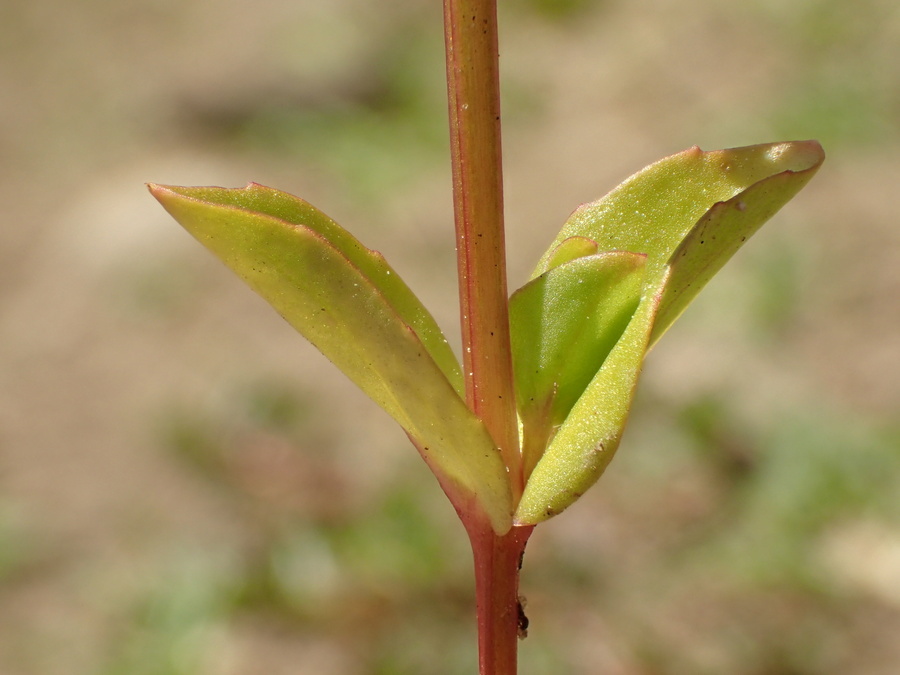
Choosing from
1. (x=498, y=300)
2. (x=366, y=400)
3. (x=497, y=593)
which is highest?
(x=366, y=400)

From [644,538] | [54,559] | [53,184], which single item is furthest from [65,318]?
[644,538]

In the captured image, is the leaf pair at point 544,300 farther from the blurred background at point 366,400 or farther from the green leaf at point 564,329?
the blurred background at point 366,400

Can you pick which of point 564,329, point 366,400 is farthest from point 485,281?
point 366,400

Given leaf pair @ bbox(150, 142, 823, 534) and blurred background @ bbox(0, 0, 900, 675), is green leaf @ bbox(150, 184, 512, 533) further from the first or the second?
blurred background @ bbox(0, 0, 900, 675)

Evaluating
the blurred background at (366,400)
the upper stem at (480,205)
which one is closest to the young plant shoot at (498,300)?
the upper stem at (480,205)

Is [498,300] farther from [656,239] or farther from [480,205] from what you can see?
[656,239]

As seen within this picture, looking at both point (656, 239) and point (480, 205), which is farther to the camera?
point (656, 239)
